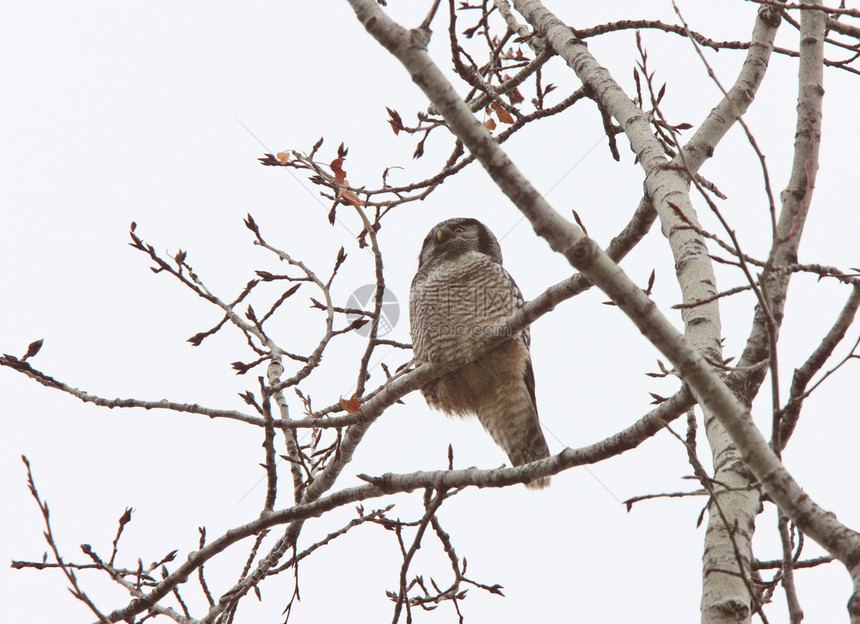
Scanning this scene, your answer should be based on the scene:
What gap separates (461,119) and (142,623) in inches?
91.8

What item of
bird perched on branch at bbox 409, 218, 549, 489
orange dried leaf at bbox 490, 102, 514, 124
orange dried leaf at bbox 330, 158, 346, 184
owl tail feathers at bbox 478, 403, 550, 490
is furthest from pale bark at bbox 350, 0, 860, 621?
owl tail feathers at bbox 478, 403, 550, 490

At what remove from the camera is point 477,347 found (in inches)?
186

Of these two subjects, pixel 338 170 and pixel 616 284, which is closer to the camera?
pixel 616 284

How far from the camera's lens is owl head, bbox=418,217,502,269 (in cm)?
571

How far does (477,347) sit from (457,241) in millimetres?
1248

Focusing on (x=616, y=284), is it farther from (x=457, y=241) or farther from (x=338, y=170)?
(x=457, y=241)

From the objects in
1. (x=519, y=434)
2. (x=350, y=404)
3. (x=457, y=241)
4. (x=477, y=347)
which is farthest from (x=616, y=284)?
(x=457, y=241)

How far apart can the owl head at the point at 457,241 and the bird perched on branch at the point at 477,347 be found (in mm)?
45

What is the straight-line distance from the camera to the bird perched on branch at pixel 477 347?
4918 mm

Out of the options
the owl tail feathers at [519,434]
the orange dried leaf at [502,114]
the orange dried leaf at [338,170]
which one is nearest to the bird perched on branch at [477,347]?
the owl tail feathers at [519,434]

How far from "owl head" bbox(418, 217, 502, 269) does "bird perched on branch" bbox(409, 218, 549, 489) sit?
0.15ft

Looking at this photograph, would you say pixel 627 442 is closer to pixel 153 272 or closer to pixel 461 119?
pixel 461 119

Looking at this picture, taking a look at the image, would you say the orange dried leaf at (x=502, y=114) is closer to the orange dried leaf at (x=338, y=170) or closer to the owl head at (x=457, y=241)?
the orange dried leaf at (x=338, y=170)

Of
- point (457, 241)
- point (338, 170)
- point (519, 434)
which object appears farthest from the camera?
point (457, 241)
